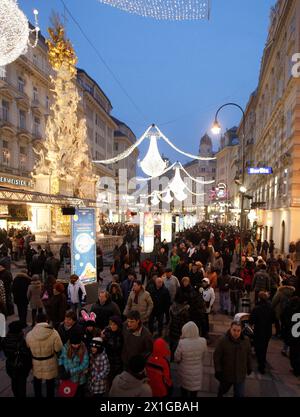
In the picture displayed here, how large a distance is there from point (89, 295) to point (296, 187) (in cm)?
1639

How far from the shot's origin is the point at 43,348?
5.11 meters

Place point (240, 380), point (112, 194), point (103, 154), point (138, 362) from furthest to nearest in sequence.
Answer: point (103, 154), point (112, 194), point (240, 380), point (138, 362)

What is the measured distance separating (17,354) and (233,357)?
3203 mm

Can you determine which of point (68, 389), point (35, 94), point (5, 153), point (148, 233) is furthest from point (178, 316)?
point (35, 94)

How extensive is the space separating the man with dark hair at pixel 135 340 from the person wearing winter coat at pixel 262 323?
259cm

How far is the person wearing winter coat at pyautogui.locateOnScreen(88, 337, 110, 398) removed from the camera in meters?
4.79

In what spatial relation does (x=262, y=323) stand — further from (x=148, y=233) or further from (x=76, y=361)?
(x=148, y=233)

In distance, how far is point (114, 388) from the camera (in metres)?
3.79

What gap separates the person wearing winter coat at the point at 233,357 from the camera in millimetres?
5145

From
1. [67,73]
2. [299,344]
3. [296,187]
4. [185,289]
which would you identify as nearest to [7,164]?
[67,73]

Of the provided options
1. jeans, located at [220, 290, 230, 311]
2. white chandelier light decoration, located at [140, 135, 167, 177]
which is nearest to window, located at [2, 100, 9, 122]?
white chandelier light decoration, located at [140, 135, 167, 177]
